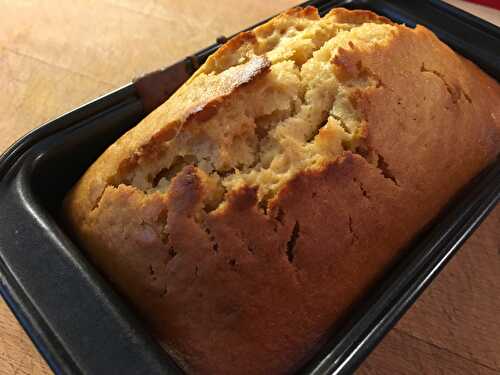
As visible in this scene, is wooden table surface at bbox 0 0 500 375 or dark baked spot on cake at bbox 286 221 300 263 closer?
dark baked spot on cake at bbox 286 221 300 263

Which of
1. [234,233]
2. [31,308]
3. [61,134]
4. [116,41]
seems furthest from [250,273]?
[116,41]

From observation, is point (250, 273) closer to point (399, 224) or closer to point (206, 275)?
point (206, 275)

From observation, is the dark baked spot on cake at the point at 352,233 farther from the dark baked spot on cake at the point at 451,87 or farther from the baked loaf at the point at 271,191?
the dark baked spot on cake at the point at 451,87

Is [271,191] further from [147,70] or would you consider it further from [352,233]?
[147,70]

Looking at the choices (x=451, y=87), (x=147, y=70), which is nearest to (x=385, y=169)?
(x=451, y=87)

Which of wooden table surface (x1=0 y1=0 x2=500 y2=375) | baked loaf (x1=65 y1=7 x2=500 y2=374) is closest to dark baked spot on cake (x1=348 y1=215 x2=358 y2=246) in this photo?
baked loaf (x1=65 y1=7 x2=500 y2=374)

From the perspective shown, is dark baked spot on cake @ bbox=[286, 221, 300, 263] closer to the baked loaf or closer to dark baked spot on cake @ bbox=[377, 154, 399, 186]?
the baked loaf
